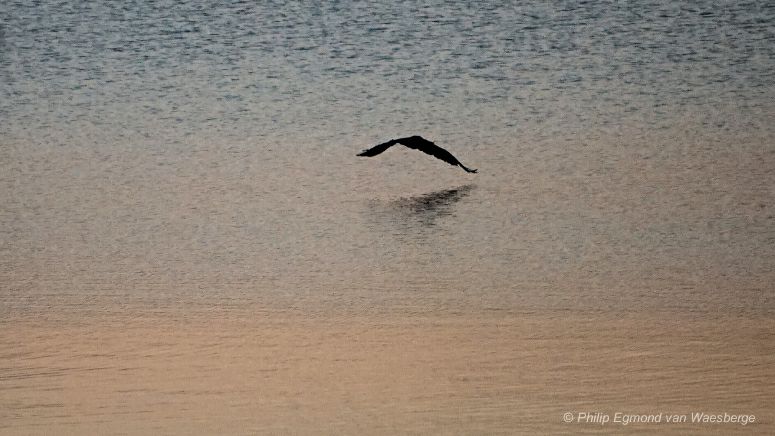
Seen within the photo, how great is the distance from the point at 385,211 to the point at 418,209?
22 cm

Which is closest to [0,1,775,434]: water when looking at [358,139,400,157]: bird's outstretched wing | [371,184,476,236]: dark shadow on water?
[371,184,476,236]: dark shadow on water

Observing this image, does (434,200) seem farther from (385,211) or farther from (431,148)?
(431,148)

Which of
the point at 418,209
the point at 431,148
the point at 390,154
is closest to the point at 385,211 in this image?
the point at 418,209

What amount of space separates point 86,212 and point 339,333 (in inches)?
114

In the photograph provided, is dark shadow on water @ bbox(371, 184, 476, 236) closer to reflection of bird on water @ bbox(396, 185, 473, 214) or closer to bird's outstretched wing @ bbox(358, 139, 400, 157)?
reflection of bird on water @ bbox(396, 185, 473, 214)

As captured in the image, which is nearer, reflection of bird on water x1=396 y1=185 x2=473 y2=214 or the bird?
reflection of bird on water x1=396 y1=185 x2=473 y2=214

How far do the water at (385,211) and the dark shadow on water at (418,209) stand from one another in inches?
1.0

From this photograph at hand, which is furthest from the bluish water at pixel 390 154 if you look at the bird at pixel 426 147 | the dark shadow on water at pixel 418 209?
the bird at pixel 426 147

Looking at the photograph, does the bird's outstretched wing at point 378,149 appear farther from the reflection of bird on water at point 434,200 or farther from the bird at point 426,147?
the reflection of bird on water at point 434,200

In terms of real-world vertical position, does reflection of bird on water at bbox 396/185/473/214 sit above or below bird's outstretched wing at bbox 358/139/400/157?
below

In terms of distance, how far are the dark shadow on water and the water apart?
27 millimetres

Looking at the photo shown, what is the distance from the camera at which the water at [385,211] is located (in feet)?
19.5

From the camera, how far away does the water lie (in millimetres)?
5957

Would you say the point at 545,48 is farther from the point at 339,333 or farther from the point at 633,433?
the point at 633,433
